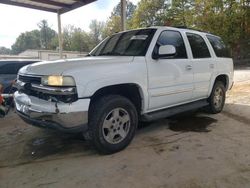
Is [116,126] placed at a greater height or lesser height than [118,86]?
lesser

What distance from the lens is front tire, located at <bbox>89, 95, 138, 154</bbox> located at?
3.75 metres

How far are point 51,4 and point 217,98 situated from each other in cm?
776

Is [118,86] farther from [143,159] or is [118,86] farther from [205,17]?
[205,17]

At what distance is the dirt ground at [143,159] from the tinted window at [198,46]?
142 cm

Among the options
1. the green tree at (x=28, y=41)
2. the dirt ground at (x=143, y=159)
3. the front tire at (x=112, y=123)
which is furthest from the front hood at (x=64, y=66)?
the green tree at (x=28, y=41)

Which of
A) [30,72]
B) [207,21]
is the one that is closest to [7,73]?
[30,72]

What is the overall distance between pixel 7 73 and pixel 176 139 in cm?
563

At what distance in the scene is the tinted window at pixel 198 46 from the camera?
5414 millimetres

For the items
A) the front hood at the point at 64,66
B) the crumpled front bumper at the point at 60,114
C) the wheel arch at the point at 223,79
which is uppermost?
the front hood at the point at 64,66

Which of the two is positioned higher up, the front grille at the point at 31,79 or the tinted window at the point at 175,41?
the tinted window at the point at 175,41

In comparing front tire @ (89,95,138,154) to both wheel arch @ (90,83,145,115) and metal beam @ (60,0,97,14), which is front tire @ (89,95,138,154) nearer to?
wheel arch @ (90,83,145,115)

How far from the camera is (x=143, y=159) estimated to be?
379 cm

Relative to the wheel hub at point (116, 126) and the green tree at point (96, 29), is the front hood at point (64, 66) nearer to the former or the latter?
the wheel hub at point (116, 126)

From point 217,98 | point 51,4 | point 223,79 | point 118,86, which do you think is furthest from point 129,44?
point 51,4
